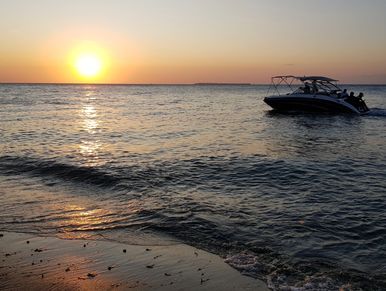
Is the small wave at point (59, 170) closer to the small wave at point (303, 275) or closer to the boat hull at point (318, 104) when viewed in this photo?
the small wave at point (303, 275)

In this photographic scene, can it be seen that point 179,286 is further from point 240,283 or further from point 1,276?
point 1,276

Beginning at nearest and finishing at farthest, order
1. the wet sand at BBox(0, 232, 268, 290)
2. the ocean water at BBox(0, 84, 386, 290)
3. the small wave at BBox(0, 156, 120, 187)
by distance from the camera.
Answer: the wet sand at BBox(0, 232, 268, 290) → the ocean water at BBox(0, 84, 386, 290) → the small wave at BBox(0, 156, 120, 187)

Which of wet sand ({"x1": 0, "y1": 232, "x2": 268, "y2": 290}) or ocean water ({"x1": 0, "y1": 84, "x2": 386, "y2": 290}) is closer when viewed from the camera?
wet sand ({"x1": 0, "y1": 232, "x2": 268, "y2": 290})

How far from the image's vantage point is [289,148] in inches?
829

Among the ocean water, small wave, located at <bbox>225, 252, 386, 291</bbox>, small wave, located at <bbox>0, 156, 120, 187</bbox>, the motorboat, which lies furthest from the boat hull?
small wave, located at <bbox>225, 252, 386, 291</bbox>

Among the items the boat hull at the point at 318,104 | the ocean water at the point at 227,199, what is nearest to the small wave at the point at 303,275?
the ocean water at the point at 227,199

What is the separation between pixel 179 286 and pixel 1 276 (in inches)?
111

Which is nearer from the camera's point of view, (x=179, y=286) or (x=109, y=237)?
(x=179, y=286)

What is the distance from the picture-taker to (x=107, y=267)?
699 cm

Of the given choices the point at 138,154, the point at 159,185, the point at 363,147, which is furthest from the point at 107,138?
the point at 363,147

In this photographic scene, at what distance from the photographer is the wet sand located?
6.38 meters

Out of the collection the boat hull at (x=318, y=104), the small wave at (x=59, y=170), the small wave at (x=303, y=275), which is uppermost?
the boat hull at (x=318, y=104)

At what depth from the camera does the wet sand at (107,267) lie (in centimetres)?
638

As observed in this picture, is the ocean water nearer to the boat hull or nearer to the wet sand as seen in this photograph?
the wet sand
